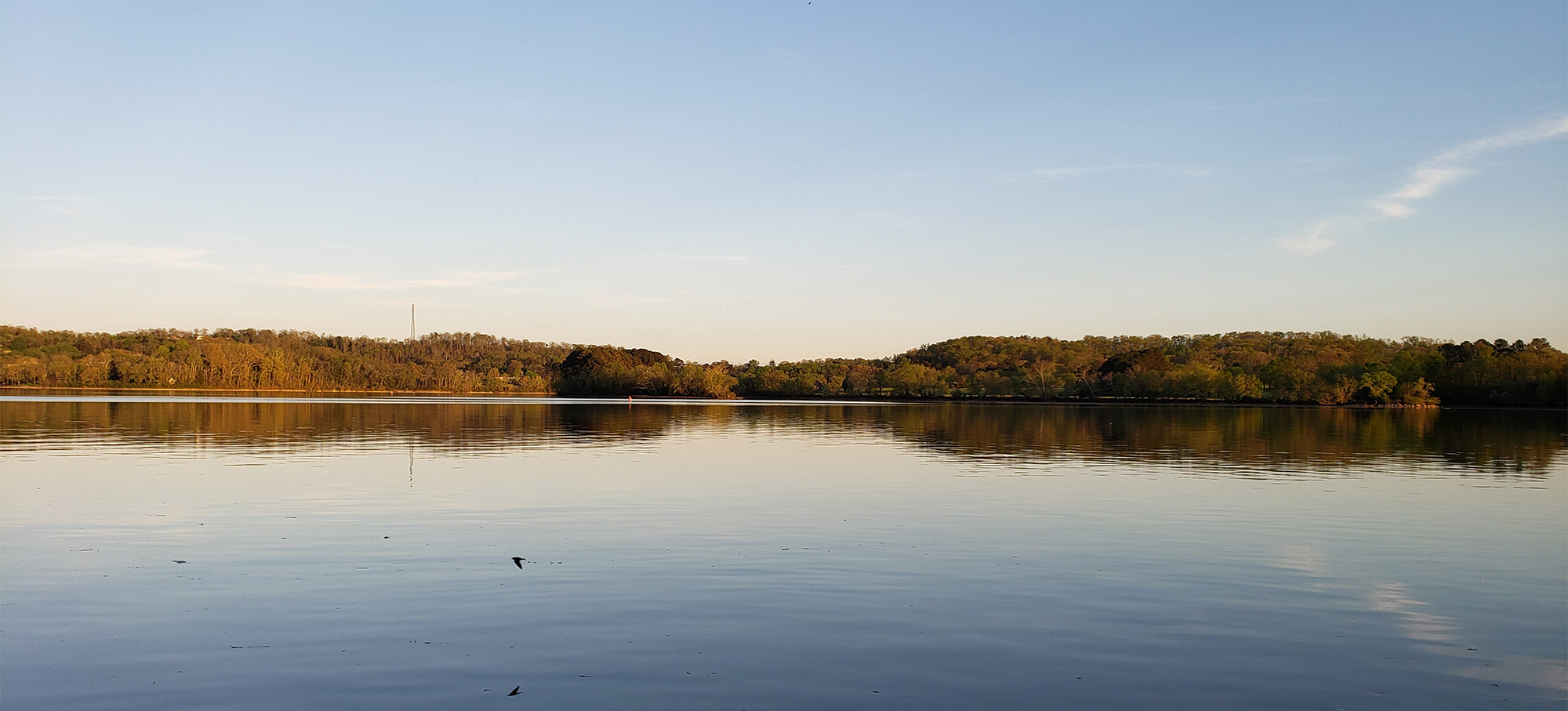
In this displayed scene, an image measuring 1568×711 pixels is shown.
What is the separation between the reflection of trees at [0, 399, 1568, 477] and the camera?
3656 centimetres

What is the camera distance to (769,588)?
12367mm

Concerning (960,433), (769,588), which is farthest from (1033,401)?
(769,588)

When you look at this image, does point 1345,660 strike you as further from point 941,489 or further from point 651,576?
point 941,489

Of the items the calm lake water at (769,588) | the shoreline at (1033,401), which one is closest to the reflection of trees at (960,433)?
the calm lake water at (769,588)

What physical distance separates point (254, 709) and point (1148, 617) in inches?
334

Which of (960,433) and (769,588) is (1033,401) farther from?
(769,588)

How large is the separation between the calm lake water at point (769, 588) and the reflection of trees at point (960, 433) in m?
8.11

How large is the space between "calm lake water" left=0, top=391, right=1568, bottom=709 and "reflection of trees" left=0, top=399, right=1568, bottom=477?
8110 mm

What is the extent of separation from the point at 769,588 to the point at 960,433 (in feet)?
136

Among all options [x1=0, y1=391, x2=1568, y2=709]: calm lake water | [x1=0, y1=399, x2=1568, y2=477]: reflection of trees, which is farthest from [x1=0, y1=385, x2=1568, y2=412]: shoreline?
[x1=0, y1=391, x2=1568, y2=709]: calm lake water

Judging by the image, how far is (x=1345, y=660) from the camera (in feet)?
30.6

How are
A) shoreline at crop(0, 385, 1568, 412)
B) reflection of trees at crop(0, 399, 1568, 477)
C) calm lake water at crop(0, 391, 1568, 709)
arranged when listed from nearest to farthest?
1. calm lake water at crop(0, 391, 1568, 709)
2. reflection of trees at crop(0, 399, 1568, 477)
3. shoreline at crop(0, 385, 1568, 412)

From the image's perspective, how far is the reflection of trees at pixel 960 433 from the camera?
120 ft

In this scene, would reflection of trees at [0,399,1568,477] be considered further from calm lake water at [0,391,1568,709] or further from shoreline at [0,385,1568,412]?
shoreline at [0,385,1568,412]
